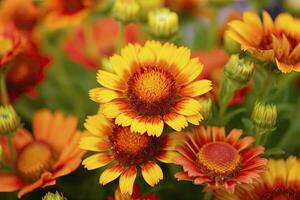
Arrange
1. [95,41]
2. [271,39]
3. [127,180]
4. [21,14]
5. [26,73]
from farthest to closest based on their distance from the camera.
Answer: [95,41] → [21,14] → [26,73] → [271,39] → [127,180]

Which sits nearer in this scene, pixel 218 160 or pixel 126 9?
pixel 218 160

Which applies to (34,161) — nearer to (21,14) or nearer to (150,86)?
(150,86)

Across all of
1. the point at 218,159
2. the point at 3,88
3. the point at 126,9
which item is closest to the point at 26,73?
the point at 3,88

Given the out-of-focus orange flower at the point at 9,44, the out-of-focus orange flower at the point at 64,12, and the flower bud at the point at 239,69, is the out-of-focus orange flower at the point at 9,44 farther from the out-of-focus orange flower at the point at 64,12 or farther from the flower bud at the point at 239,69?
the flower bud at the point at 239,69

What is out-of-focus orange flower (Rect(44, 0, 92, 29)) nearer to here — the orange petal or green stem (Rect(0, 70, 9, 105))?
green stem (Rect(0, 70, 9, 105))

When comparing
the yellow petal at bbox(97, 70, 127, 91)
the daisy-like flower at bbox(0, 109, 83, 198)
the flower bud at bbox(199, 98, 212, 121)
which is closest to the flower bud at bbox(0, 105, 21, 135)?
the daisy-like flower at bbox(0, 109, 83, 198)

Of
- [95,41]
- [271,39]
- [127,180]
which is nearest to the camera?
[127,180]
